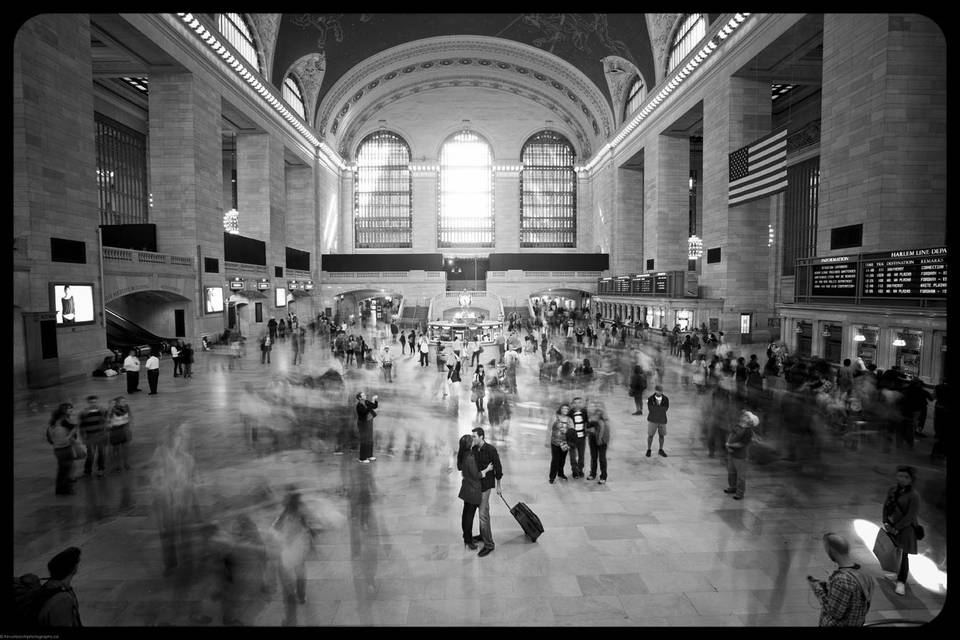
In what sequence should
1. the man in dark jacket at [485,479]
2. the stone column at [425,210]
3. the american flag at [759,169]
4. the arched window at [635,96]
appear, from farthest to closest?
the stone column at [425,210] → the arched window at [635,96] → the american flag at [759,169] → the man in dark jacket at [485,479]

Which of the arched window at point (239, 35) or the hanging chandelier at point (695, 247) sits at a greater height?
the arched window at point (239, 35)

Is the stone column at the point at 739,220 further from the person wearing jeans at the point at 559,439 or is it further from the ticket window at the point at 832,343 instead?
the person wearing jeans at the point at 559,439

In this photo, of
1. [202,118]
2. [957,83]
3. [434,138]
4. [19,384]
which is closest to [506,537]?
[957,83]

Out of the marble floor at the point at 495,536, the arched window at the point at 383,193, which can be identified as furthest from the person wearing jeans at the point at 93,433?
the arched window at the point at 383,193

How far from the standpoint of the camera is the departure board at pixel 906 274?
10.6 m

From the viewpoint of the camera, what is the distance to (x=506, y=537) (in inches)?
196

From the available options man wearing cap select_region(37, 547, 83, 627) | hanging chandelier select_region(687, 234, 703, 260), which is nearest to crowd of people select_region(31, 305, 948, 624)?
man wearing cap select_region(37, 547, 83, 627)

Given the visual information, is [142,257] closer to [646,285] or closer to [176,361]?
[176,361]

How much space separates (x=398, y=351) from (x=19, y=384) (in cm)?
1115

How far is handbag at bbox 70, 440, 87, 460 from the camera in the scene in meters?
5.82

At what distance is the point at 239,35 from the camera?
2367 cm

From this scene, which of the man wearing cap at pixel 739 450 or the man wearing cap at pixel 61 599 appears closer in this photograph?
the man wearing cap at pixel 61 599

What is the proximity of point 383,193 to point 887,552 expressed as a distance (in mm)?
44593

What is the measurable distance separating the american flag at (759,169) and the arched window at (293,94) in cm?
2374
